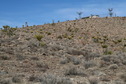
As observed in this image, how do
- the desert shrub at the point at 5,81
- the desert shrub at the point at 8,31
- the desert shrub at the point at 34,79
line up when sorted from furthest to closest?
1. the desert shrub at the point at 8,31
2. the desert shrub at the point at 34,79
3. the desert shrub at the point at 5,81

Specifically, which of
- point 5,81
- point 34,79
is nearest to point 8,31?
point 34,79

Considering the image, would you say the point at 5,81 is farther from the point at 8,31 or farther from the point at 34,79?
the point at 8,31

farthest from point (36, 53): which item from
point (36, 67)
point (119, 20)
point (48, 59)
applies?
point (119, 20)

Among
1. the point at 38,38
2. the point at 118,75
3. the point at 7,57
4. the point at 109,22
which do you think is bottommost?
the point at 118,75

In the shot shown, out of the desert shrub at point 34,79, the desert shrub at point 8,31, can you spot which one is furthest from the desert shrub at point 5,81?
the desert shrub at point 8,31

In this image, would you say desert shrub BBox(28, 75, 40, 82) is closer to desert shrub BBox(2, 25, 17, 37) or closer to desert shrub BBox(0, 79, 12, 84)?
desert shrub BBox(0, 79, 12, 84)

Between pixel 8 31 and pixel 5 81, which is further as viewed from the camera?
pixel 8 31

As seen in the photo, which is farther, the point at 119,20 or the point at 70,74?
the point at 119,20

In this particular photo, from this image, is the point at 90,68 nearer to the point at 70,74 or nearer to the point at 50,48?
the point at 70,74

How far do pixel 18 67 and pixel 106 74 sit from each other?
4.78 metres

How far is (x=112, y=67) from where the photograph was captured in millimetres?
12492

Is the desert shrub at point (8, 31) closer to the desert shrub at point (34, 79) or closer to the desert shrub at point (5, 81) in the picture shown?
the desert shrub at point (34, 79)

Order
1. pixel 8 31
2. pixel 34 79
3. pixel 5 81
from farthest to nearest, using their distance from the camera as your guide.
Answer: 1. pixel 8 31
2. pixel 34 79
3. pixel 5 81

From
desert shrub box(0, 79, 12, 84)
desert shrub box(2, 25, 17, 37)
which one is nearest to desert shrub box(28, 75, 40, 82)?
desert shrub box(0, 79, 12, 84)
